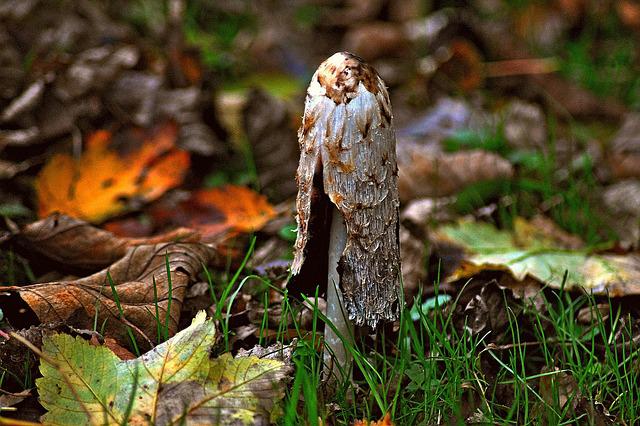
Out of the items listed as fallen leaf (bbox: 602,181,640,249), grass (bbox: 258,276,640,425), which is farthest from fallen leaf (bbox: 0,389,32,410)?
fallen leaf (bbox: 602,181,640,249)

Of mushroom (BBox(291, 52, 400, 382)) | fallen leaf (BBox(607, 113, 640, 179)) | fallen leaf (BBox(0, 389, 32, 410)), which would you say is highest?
mushroom (BBox(291, 52, 400, 382))

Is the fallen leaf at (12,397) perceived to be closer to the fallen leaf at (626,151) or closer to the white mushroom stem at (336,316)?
the white mushroom stem at (336,316)

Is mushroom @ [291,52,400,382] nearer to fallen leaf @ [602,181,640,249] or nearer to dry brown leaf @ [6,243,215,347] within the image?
dry brown leaf @ [6,243,215,347]

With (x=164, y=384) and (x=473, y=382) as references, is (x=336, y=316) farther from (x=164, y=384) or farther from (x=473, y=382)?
(x=164, y=384)

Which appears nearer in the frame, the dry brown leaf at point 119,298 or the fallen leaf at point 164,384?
the fallen leaf at point 164,384

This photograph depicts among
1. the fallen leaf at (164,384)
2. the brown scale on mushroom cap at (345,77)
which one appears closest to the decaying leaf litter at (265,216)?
the fallen leaf at (164,384)
